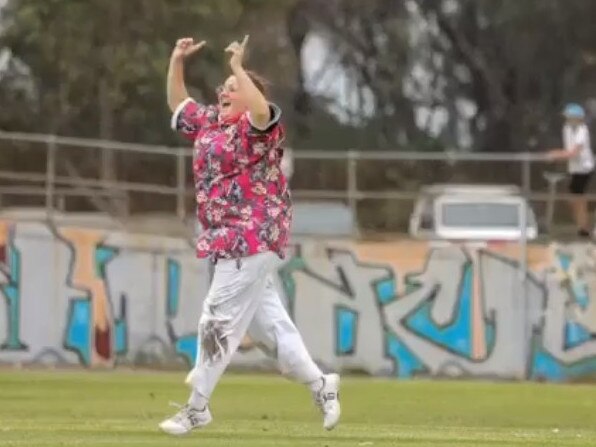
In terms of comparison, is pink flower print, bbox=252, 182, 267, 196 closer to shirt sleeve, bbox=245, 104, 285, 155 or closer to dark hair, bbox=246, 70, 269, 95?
shirt sleeve, bbox=245, 104, 285, 155

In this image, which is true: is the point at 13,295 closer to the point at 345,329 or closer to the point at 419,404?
the point at 345,329

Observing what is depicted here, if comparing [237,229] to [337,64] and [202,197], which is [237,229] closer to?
[202,197]

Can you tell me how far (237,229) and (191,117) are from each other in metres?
0.80

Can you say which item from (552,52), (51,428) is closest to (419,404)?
(51,428)

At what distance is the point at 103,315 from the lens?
24.8 metres

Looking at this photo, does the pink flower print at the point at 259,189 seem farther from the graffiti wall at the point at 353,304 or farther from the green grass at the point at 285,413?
the graffiti wall at the point at 353,304

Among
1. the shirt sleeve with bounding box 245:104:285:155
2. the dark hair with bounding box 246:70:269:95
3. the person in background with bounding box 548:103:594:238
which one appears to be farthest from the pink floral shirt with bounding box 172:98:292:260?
the person in background with bounding box 548:103:594:238

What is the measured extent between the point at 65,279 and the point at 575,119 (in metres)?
6.80

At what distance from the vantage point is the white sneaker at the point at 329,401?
11023mm

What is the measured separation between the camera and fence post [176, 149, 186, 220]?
2469 centimetres

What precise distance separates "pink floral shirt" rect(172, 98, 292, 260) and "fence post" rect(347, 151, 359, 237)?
1427 cm

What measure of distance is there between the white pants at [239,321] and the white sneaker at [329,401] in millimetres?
187

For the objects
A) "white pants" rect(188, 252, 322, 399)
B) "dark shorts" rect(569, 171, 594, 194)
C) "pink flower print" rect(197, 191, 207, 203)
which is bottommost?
"dark shorts" rect(569, 171, 594, 194)

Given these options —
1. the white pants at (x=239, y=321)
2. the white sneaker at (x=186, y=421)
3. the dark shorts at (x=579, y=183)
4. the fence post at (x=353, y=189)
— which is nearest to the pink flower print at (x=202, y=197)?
the white pants at (x=239, y=321)
